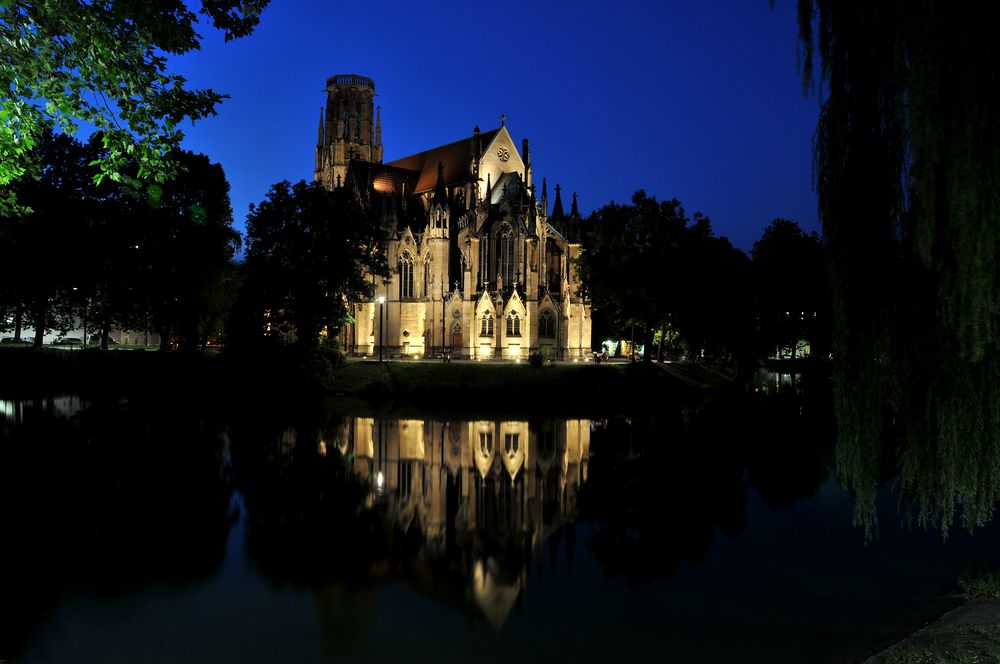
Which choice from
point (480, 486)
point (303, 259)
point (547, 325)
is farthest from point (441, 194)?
point (480, 486)

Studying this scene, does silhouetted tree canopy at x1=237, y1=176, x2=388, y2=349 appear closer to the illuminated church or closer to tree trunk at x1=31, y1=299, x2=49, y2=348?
the illuminated church

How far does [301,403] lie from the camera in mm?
41656

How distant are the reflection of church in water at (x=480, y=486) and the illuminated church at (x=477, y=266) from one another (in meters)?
A: 24.1

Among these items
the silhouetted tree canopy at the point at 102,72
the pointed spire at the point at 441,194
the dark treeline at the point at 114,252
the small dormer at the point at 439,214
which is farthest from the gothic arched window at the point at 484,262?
the silhouetted tree canopy at the point at 102,72

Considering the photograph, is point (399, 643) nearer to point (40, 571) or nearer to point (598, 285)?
point (40, 571)

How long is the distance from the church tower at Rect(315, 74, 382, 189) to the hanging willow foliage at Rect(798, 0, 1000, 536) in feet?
238

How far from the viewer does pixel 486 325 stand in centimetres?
5712

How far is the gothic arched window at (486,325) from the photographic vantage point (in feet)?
187

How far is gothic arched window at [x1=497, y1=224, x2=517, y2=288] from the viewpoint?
5803cm

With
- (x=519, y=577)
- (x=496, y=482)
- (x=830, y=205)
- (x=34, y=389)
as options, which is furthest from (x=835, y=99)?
(x=34, y=389)

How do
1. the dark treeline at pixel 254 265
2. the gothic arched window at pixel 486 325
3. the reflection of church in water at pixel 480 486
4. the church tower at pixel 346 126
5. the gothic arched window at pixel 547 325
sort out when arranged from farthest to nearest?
the church tower at pixel 346 126
the gothic arched window at pixel 547 325
the gothic arched window at pixel 486 325
the dark treeline at pixel 254 265
the reflection of church in water at pixel 480 486

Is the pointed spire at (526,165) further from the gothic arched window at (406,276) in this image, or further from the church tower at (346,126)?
the church tower at (346,126)

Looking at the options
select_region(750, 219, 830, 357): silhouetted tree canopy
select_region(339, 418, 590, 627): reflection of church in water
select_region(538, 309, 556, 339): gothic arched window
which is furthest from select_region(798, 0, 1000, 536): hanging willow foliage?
select_region(750, 219, 830, 357): silhouetted tree canopy

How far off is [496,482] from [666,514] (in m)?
5.35
